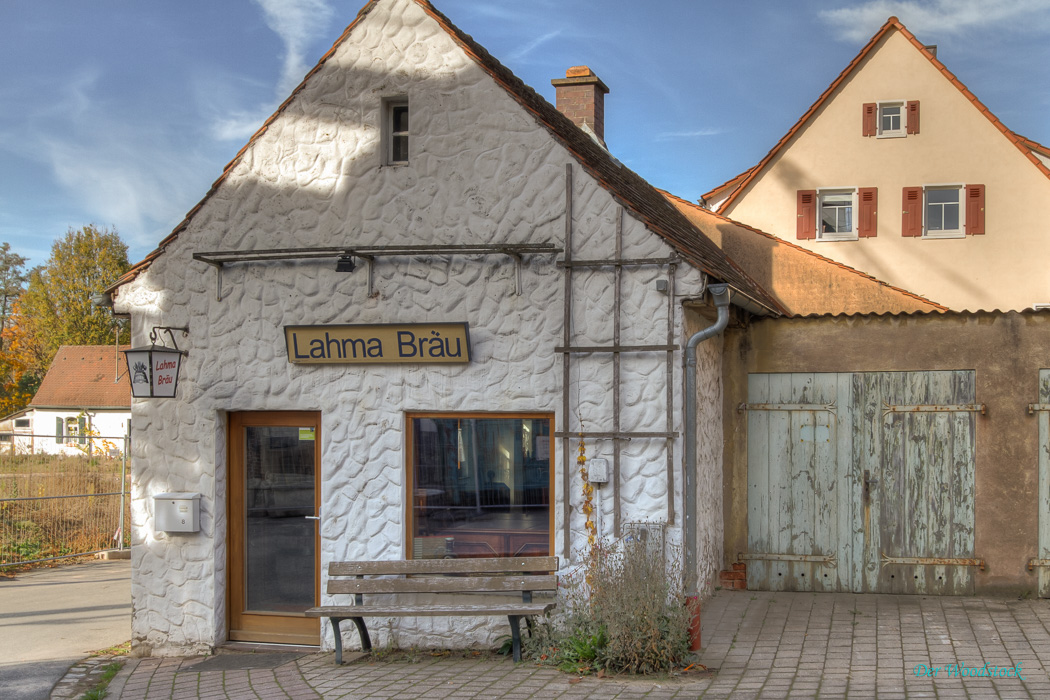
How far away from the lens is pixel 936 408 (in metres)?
9.75

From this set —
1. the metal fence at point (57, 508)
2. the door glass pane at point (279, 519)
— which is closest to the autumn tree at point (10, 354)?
the metal fence at point (57, 508)

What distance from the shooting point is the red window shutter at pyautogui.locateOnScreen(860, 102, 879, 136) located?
71.5 ft

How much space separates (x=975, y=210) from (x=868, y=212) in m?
2.19

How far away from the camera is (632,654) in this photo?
738cm

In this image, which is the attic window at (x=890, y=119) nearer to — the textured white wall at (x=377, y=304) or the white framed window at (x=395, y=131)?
the textured white wall at (x=377, y=304)

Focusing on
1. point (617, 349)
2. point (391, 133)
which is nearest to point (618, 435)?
point (617, 349)

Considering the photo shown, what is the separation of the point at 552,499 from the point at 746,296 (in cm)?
254

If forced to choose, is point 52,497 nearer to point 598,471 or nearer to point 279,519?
point 279,519

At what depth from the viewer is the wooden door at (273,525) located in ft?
30.8

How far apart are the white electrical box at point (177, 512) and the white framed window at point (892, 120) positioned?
17723mm

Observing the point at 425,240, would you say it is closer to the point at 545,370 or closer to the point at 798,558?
the point at 545,370

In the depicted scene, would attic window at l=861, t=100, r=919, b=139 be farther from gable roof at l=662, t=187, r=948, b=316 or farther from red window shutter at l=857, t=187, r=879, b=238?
gable roof at l=662, t=187, r=948, b=316

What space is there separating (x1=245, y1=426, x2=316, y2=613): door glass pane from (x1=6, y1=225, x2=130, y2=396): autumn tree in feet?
134

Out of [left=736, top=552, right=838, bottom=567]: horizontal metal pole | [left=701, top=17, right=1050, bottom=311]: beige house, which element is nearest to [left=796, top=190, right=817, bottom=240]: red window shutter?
[left=701, top=17, right=1050, bottom=311]: beige house
